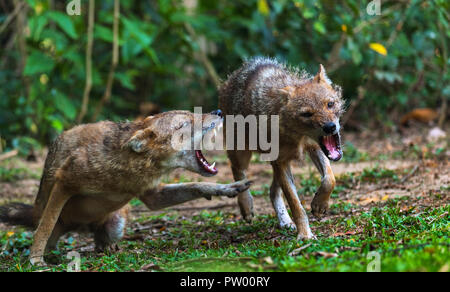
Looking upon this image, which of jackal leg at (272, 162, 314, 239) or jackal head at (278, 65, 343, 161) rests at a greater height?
jackal head at (278, 65, 343, 161)

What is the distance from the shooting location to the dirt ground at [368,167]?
768 cm

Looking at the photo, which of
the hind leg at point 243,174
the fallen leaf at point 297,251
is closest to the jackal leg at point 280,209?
the hind leg at point 243,174

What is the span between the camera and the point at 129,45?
39.5 ft

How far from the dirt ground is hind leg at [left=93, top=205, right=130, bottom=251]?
1.53m

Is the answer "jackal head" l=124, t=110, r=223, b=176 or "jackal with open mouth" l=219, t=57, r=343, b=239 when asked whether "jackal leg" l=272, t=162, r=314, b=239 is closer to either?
"jackal with open mouth" l=219, t=57, r=343, b=239

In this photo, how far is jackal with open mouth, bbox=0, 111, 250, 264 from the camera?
20.2ft

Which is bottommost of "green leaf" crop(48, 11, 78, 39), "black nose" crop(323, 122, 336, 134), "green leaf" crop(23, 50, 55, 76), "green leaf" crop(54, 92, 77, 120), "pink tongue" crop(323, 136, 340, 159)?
"pink tongue" crop(323, 136, 340, 159)

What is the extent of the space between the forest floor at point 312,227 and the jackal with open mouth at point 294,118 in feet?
0.99

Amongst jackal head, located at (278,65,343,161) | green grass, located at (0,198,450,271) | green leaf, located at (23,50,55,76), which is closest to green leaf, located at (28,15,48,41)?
green leaf, located at (23,50,55,76)

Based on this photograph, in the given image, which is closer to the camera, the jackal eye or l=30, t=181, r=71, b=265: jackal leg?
the jackal eye

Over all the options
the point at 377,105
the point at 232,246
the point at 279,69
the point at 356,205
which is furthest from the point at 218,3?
the point at 232,246

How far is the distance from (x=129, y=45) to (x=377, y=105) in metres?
5.62

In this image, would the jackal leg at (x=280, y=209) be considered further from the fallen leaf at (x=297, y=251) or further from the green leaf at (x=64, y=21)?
the green leaf at (x=64, y=21)

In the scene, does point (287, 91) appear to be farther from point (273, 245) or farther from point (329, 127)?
point (273, 245)
